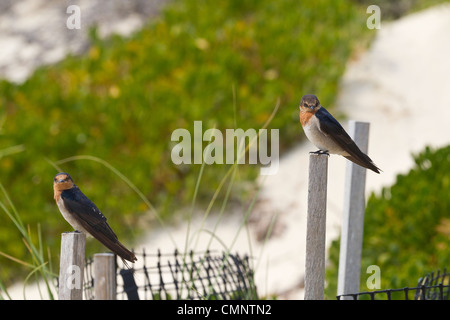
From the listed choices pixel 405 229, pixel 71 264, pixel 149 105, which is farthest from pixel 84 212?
pixel 149 105

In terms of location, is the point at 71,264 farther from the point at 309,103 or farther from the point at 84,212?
the point at 309,103

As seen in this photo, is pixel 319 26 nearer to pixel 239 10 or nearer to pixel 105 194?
pixel 239 10

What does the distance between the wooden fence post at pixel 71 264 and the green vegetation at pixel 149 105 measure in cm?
347

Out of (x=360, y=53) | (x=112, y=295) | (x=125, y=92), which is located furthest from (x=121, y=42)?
(x=112, y=295)

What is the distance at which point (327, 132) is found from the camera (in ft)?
5.56

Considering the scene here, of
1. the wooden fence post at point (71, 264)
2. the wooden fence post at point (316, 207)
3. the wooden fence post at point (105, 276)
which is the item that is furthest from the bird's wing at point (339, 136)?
the wooden fence post at point (105, 276)

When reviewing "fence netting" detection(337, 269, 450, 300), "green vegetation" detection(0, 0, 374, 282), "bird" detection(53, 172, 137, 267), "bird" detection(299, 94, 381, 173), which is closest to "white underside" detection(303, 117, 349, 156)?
"bird" detection(299, 94, 381, 173)

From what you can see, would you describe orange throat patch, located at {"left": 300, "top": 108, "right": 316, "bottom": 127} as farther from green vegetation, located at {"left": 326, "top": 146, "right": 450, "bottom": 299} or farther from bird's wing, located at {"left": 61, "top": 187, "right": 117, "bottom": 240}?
green vegetation, located at {"left": 326, "top": 146, "right": 450, "bottom": 299}

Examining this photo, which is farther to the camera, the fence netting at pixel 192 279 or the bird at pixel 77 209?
the fence netting at pixel 192 279

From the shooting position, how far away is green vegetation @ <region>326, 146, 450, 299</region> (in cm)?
451

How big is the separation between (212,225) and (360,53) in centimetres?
374

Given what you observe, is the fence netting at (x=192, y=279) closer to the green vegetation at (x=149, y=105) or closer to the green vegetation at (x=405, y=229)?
the green vegetation at (x=405, y=229)

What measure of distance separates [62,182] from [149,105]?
16.5 feet

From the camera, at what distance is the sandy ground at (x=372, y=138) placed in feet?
19.4
